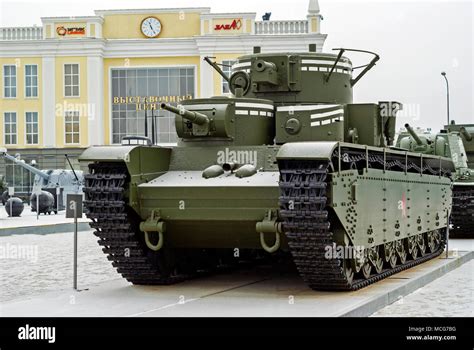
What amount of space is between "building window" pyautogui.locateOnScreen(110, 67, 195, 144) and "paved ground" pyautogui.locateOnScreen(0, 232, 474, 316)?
40446mm

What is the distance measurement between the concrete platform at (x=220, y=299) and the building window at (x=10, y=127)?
46295mm

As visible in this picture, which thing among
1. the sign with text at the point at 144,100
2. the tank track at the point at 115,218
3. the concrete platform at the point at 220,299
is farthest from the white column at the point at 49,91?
the tank track at the point at 115,218

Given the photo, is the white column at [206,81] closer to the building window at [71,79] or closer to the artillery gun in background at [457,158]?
the building window at [71,79]

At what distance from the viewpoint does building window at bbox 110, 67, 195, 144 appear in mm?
57031

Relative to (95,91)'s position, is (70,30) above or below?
above

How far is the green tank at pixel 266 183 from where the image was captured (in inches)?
456

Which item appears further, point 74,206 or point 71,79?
point 71,79

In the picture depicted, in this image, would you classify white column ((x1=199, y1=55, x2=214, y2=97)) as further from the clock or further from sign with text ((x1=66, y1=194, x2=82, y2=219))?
sign with text ((x1=66, y1=194, x2=82, y2=219))

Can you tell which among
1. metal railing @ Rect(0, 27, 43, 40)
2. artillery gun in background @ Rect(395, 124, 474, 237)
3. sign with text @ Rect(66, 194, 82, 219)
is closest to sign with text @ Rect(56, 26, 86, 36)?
metal railing @ Rect(0, 27, 43, 40)

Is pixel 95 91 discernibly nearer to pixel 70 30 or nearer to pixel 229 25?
pixel 70 30

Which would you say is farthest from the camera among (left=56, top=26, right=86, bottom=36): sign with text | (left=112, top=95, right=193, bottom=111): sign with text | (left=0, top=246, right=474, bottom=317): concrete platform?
(left=56, top=26, right=86, bottom=36): sign with text

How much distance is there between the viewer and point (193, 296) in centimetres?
1209

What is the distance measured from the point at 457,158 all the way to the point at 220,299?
14229 mm

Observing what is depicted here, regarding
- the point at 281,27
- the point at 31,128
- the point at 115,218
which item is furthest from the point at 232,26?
the point at 115,218
